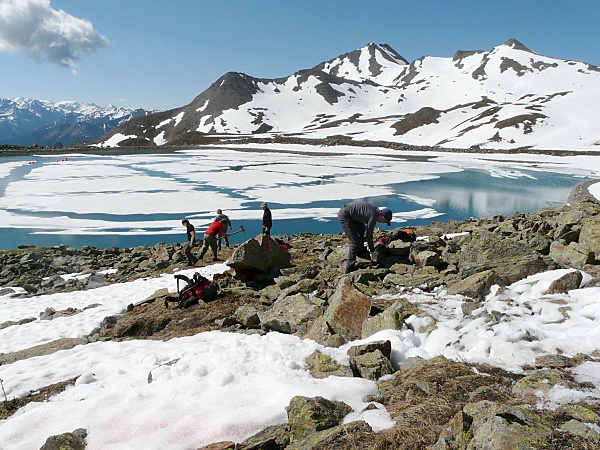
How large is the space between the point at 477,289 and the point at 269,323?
3589 millimetres

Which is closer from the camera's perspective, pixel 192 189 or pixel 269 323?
pixel 269 323

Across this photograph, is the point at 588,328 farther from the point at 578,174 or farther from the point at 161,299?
the point at 578,174

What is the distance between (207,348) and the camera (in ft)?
19.8

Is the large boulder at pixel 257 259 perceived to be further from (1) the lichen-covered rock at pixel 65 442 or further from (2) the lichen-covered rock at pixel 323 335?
(1) the lichen-covered rock at pixel 65 442

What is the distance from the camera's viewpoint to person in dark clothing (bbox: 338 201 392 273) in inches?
357

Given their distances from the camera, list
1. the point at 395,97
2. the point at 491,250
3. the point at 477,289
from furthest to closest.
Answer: the point at 395,97
the point at 491,250
the point at 477,289

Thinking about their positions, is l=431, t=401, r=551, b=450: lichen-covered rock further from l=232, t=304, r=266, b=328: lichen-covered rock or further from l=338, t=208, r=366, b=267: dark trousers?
l=338, t=208, r=366, b=267: dark trousers

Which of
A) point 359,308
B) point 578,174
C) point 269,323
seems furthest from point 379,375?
point 578,174

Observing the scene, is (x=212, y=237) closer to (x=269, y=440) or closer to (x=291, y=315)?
(x=291, y=315)

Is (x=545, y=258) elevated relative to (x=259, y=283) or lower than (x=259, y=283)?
elevated

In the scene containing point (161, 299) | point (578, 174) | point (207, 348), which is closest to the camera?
point (207, 348)

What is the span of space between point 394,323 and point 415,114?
134301 millimetres

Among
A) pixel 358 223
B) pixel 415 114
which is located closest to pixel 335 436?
pixel 358 223

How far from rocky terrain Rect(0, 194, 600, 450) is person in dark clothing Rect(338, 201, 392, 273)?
386mm
